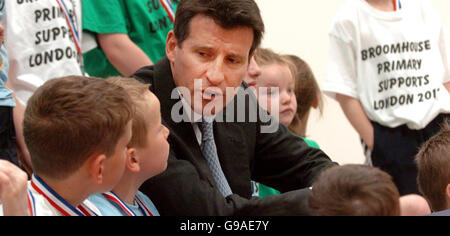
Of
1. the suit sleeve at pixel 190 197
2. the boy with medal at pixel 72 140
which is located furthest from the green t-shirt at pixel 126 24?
the boy with medal at pixel 72 140

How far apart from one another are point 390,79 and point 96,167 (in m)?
1.74

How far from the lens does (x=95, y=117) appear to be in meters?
1.35

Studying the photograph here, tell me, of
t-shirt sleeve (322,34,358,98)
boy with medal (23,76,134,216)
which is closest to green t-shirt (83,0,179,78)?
t-shirt sleeve (322,34,358,98)

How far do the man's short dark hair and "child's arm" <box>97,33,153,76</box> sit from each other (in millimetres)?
592

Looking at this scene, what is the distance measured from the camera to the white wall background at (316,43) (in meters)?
4.05

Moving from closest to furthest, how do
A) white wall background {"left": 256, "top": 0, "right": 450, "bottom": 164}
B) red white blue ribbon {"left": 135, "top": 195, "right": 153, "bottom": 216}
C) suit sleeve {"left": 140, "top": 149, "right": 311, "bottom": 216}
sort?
suit sleeve {"left": 140, "top": 149, "right": 311, "bottom": 216} < red white blue ribbon {"left": 135, "top": 195, "right": 153, "bottom": 216} < white wall background {"left": 256, "top": 0, "right": 450, "bottom": 164}

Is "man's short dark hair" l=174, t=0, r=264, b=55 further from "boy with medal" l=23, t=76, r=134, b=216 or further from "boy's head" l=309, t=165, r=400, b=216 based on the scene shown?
"boy's head" l=309, t=165, r=400, b=216

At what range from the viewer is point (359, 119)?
2.86m

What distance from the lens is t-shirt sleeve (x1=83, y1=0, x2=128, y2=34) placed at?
2469mm

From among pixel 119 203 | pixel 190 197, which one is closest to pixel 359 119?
pixel 190 197

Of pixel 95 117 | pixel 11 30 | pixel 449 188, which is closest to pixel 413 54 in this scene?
pixel 449 188

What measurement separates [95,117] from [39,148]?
0.41ft

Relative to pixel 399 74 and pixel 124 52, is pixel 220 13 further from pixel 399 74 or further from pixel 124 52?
pixel 399 74

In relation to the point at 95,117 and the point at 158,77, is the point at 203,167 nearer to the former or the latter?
the point at 158,77
